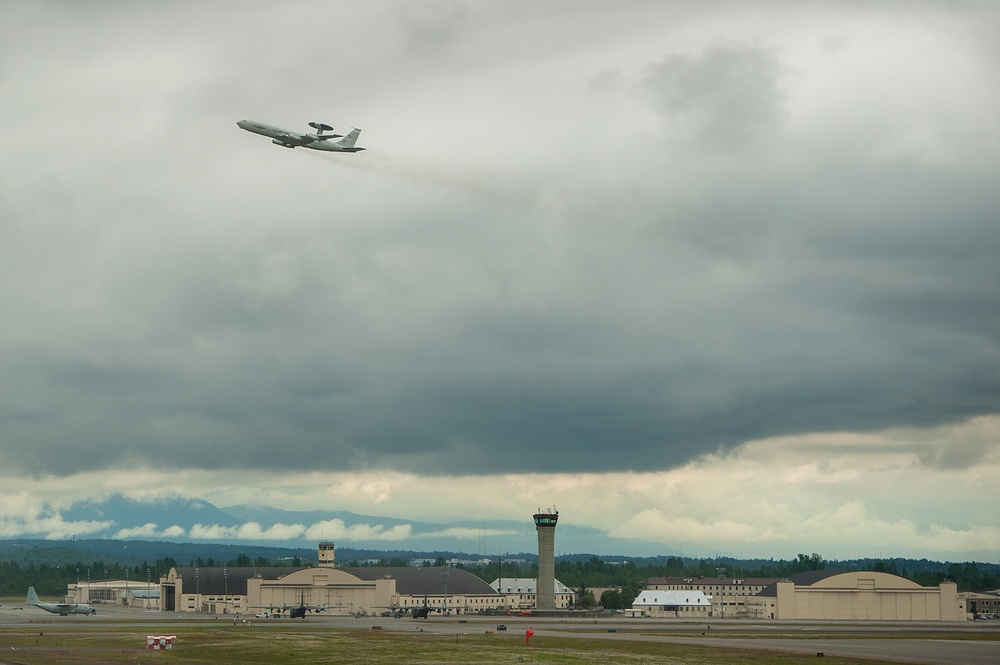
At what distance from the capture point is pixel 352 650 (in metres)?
116

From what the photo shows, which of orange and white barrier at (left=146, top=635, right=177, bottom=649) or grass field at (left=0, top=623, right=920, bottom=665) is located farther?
orange and white barrier at (left=146, top=635, right=177, bottom=649)

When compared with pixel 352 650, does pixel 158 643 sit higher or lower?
higher

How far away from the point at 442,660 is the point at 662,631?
77.4 meters

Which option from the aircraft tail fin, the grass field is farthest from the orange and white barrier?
the aircraft tail fin

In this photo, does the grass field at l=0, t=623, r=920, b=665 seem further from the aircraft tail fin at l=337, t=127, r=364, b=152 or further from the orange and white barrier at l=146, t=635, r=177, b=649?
the aircraft tail fin at l=337, t=127, r=364, b=152

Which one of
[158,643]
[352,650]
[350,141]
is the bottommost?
[352,650]

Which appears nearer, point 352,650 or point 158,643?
point 352,650

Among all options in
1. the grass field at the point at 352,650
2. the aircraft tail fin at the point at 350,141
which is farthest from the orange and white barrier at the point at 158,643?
the aircraft tail fin at the point at 350,141

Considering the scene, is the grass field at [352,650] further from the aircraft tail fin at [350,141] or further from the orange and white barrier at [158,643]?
the aircraft tail fin at [350,141]

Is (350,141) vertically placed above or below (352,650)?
above

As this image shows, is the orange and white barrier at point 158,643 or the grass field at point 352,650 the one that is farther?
the orange and white barrier at point 158,643

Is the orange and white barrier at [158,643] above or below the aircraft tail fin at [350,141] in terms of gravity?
below

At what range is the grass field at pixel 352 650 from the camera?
10431 cm

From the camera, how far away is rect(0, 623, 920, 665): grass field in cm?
10431
